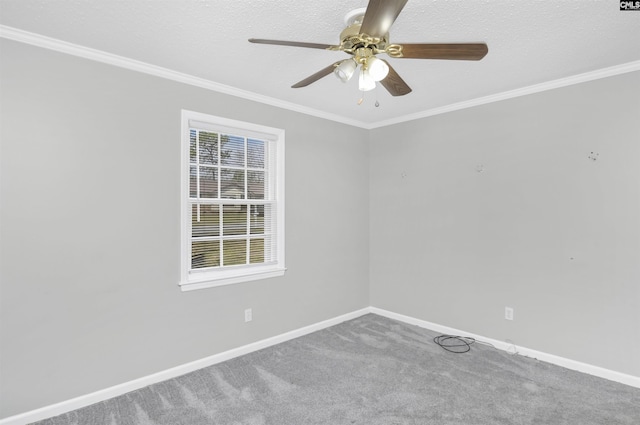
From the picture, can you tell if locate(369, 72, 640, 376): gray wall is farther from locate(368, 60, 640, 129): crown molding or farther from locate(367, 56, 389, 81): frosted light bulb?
locate(367, 56, 389, 81): frosted light bulb

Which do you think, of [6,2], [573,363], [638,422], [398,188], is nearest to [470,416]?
[638,422]

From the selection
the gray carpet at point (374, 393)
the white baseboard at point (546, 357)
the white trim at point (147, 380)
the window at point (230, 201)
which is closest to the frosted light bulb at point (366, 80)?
the window at point (230, 201)

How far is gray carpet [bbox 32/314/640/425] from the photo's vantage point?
7.54 ft

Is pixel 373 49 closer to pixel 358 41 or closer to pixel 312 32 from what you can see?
pixel 358 41

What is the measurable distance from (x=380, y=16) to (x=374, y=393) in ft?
8.14

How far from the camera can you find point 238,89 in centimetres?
321

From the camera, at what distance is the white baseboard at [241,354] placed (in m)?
2.29

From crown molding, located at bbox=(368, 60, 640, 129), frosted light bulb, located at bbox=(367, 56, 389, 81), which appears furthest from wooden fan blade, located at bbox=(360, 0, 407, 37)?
crown molding, located at bbox=(368, 60, 640, 129)

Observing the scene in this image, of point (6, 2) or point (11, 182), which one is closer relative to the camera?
point (6, 2)

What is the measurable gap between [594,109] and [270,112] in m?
2.87

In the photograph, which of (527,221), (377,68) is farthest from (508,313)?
(377,68)

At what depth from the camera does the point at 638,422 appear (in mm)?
2242

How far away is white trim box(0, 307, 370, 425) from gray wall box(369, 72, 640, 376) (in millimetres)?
1420

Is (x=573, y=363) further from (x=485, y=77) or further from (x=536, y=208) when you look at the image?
(x=485, y=77)
